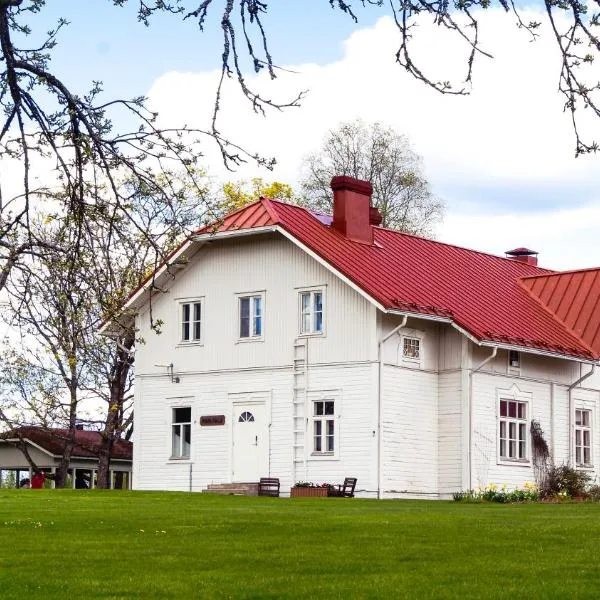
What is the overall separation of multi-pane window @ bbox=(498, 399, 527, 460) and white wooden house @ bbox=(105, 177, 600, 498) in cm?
6

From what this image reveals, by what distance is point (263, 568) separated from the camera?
48.8 ft

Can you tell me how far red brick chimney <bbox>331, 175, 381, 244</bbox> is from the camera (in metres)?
38.1

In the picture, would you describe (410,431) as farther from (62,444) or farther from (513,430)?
(62,444)

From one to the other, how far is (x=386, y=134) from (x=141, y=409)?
22954 millimetres

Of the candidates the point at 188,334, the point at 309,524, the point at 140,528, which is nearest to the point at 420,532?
the point at 309,524

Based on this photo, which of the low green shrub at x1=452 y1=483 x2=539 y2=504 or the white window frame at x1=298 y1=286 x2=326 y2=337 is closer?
the low green shrub at x1=452 y1=483 x2=539 y2=504

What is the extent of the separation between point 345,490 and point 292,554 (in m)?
19.0

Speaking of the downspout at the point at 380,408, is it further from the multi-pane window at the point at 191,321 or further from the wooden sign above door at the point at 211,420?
the multi-pane window at the point at 191,321

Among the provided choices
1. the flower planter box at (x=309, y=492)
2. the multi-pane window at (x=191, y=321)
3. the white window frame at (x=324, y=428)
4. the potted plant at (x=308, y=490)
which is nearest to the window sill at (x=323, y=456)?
the white window frame at (x=324, y=428)

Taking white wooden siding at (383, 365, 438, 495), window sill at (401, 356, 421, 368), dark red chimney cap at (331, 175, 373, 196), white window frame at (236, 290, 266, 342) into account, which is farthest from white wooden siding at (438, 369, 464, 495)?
dark red chimney cap at (331, 175, 373, 196)

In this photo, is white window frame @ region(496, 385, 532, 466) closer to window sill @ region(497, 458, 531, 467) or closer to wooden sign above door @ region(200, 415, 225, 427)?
window sill @ region(497, 458, 531, 467)

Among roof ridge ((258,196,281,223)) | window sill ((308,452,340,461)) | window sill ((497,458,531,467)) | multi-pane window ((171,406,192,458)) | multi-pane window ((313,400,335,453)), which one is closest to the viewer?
window sill ((308,452,340,461))

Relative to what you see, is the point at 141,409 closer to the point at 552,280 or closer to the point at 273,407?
the point at 273,407

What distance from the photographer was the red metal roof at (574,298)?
134 feet
